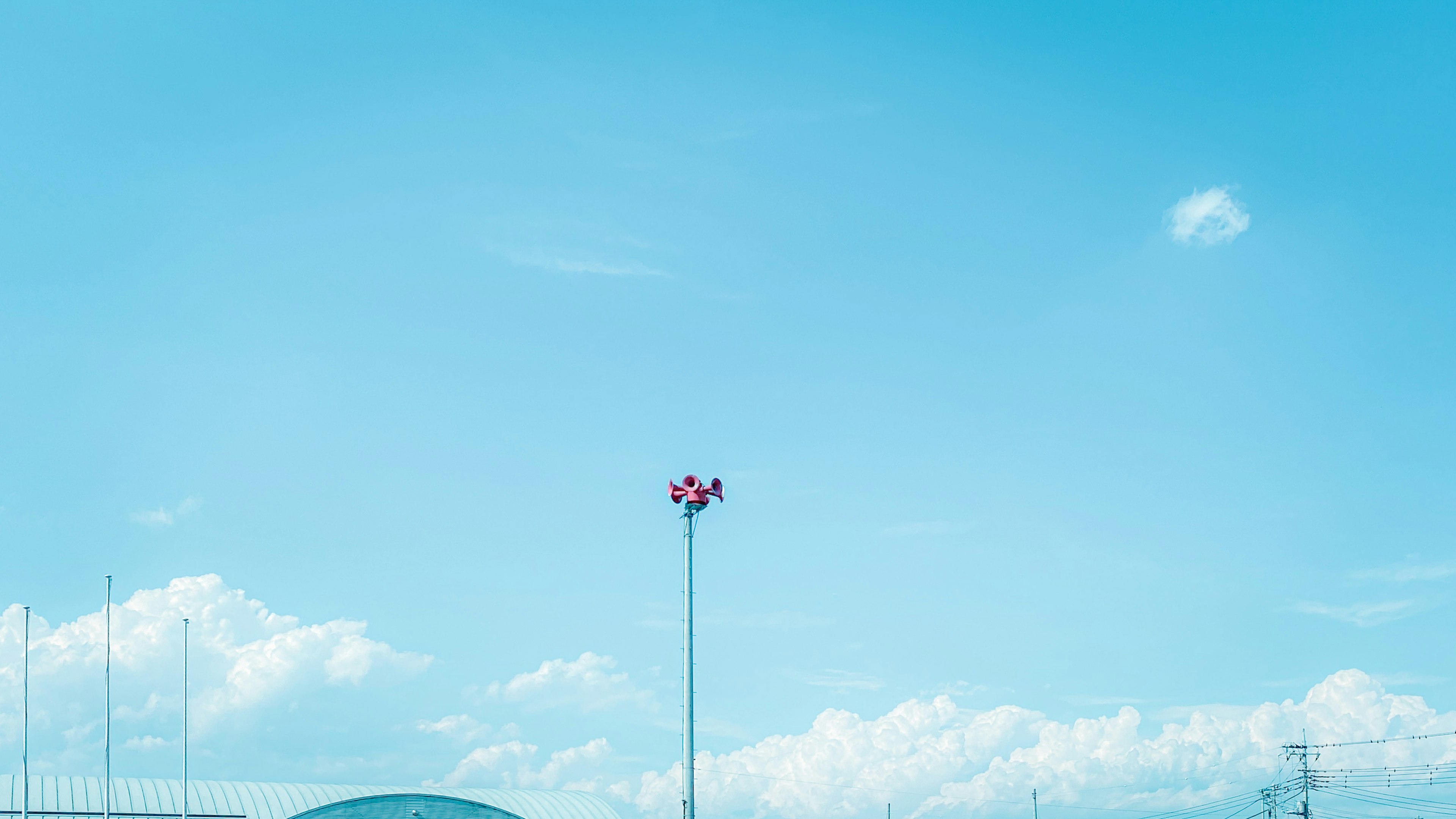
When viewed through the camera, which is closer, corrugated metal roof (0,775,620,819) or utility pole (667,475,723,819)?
utility pole (667,475,723,819)

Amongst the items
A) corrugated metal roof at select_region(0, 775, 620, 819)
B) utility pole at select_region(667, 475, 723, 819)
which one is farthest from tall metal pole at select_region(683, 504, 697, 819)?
corrugated metal roof at select_region(0, 775, 620, 819)

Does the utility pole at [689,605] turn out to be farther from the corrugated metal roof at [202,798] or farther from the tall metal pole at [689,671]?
the corrugated metal roof at [202,798]

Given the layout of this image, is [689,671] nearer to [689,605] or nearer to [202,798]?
[689,605]

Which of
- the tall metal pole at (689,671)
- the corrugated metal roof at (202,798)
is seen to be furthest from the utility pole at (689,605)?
the corrugated metal roof at (202,798)

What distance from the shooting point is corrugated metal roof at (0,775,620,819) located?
78.6m

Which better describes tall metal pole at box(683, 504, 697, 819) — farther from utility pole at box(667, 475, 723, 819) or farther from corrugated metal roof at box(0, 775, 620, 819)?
corrugated metal roof at box(0, 775, 620, 819)

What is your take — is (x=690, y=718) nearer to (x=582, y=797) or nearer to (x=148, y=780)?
(x=148, y=780)

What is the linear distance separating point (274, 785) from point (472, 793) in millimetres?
14466

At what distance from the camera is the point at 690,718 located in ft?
111

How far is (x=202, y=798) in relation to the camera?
8450 centimetres

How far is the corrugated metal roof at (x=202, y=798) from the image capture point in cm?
7862

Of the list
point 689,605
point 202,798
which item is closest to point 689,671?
point 689,605

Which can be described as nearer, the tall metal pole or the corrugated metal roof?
the tall metal pole

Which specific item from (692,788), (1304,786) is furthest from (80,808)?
(1304,786)
